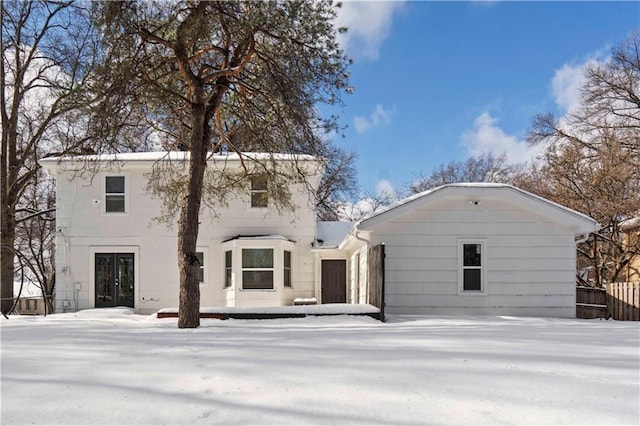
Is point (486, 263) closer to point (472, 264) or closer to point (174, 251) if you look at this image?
point (472, 264)

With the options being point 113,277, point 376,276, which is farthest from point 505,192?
point 113,277

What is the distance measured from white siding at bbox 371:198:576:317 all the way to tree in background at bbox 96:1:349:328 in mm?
3212

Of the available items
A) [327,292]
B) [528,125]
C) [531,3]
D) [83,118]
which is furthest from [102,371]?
[528,125]

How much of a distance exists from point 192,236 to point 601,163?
15075 mm

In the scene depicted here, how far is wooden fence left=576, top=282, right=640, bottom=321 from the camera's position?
1168cm

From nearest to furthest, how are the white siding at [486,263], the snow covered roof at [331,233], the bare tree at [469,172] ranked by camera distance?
the white siding at [486,263]
the snow covered roof at [331,233]
the bare tree at [469,172]

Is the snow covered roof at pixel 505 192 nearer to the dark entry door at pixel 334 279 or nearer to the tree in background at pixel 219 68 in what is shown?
the tree in background at pixel 219 68

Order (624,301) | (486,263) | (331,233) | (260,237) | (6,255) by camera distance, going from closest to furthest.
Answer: (486,263) < (624,301) < (260,237) < (331,233) < (6,255)

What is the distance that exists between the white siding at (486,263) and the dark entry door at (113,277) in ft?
28.7

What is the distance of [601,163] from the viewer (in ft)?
56.7

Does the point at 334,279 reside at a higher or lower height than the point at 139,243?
lower

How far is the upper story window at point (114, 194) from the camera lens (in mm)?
15938

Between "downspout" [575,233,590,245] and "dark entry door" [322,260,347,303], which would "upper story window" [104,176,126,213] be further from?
"downspout" [575,233,590,245]

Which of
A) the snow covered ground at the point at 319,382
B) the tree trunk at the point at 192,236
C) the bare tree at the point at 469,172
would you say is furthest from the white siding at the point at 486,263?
the bare tree at the point at 469,172
